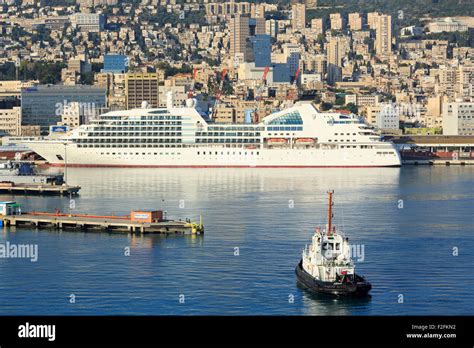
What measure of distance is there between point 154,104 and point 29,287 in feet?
242

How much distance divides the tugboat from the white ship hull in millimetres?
37390

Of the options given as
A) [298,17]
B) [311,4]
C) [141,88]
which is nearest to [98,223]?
[141,88]

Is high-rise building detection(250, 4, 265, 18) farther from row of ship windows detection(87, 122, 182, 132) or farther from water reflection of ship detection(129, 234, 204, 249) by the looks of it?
water reflection of ship detection(129, 234, 204, 249)

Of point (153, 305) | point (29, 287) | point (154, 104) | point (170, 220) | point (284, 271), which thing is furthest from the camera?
point (154, 104)

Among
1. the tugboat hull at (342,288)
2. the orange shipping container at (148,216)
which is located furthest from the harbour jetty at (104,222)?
the tugboat hull at (342,288)

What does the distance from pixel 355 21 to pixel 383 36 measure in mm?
10306

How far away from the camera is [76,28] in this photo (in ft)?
477

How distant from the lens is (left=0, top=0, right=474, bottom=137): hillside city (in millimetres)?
88250

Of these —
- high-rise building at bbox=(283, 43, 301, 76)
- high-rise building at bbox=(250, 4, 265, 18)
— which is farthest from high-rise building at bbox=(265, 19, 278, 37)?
high-rise building at bbox=(283, 43, 301, 76)

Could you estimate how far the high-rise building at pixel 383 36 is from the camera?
14225cm

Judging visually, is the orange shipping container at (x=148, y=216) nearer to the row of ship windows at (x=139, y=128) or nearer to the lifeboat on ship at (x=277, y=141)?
the lifeboat on ship at (x=277, y=141)

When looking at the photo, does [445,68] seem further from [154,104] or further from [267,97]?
[154,104]

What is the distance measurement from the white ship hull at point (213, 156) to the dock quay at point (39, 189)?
48.9ft
